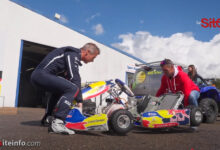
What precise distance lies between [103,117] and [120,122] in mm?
337

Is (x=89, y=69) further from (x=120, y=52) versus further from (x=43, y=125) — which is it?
(x=43, y=125)

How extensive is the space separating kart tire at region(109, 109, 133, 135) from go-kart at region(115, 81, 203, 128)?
289 millimetres

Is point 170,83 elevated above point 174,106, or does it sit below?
above

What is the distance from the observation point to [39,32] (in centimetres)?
1296

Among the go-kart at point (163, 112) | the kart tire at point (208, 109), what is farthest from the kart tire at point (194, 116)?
the kart tire at point (208, 109)

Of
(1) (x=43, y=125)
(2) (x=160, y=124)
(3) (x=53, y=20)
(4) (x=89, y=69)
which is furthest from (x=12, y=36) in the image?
(2) (x=160, y=124)

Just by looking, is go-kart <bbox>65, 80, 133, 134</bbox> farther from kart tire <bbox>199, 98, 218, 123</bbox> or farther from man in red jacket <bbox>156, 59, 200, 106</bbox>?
kart tire <bbox>199, 98, 218, 123</bbox>

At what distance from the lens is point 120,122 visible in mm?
3574

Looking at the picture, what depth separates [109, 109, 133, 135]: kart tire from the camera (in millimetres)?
3465

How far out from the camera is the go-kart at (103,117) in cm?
341

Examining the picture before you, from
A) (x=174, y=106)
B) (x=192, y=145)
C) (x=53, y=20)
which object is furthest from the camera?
(x=53, y=20)

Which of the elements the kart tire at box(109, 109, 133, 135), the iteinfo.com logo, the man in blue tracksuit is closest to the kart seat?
the kart tire at box(109, 109, 133, 135)

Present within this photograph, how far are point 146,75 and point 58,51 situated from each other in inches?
189

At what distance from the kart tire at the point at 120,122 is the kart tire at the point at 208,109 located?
358 centimetres
